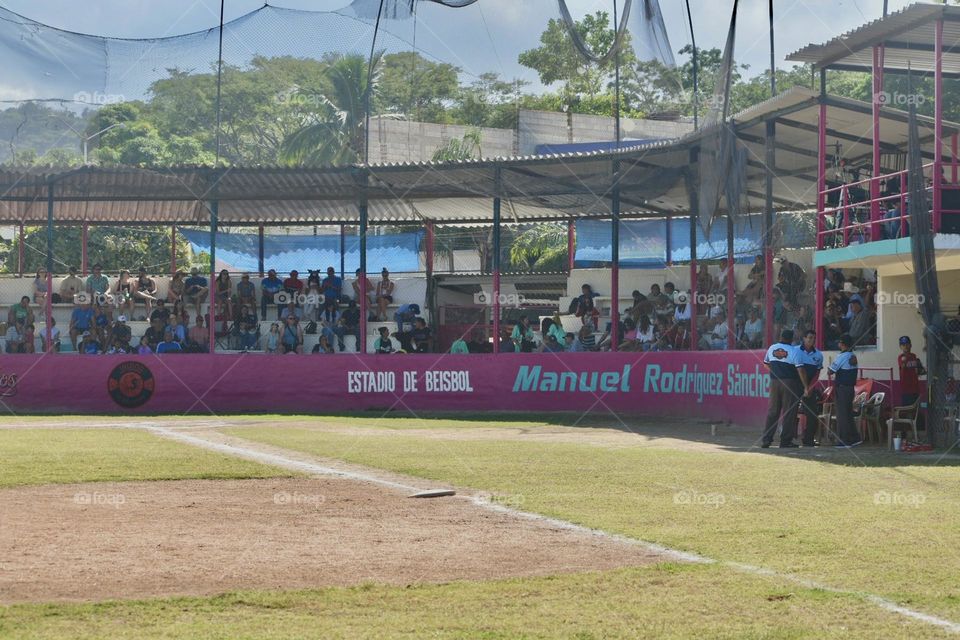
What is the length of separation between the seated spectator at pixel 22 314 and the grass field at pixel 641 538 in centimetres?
1453

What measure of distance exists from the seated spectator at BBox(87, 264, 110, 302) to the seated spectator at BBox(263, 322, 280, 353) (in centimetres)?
517

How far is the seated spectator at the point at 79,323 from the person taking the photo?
111ft

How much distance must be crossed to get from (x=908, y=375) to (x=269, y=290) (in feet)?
64.0

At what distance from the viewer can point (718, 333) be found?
29094mm

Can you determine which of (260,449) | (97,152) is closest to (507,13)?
(97,152)

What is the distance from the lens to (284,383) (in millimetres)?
32188

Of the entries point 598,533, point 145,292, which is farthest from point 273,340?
point 598,533

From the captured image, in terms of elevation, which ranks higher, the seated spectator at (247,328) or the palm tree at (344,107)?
the palm tree at (344,107)

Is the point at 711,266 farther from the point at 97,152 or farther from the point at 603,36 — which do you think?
the point at 603,36

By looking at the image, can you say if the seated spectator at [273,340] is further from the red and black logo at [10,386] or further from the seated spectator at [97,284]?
the red and black logo at [10,386]

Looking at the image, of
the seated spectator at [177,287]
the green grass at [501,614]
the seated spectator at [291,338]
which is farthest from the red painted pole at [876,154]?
the seated spectator at [177,287]

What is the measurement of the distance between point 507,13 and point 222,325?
456 inches

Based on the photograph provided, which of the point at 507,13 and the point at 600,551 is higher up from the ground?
Result: the point at 507,13

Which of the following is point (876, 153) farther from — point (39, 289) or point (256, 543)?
point (39, 289)
